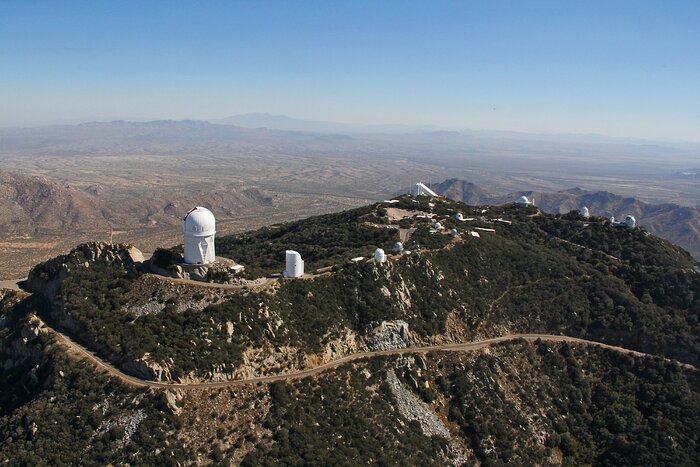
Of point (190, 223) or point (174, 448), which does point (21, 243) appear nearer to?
point (190, 223)

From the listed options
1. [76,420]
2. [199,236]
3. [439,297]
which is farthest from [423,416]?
[76,420]

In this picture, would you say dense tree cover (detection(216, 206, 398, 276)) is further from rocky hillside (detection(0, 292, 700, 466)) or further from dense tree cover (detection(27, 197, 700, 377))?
rocky hillside (detection(0, 292, 700, 466))

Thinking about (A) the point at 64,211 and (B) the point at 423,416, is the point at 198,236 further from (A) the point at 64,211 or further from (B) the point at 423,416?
(A) the point at 64,211

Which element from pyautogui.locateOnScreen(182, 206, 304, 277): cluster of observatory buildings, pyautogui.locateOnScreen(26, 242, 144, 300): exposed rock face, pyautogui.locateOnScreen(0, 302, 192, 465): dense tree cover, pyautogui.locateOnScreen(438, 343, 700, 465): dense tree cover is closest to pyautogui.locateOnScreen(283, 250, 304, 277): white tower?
pyautogui.locateOnScreen(182, 206, 304, 277): cluster of observatory buildings

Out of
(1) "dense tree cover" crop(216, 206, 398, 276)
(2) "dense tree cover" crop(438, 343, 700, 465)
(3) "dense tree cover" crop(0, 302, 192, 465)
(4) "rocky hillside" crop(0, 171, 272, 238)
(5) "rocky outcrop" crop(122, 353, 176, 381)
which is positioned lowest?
(4) "rocky hillside" crop(0, 171, 272, 238)

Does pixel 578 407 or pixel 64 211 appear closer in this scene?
pixel 578 407

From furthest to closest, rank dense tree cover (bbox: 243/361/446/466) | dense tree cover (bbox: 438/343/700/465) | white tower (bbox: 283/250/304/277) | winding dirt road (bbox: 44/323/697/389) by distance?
white tower (bbox: 283/250/304/277) < dense tree cover (bbox: 438/343/700/465) < winding dirt road (bbox: 44/323/697/389) < dense tree cover (bbox: 243/361/446/466)

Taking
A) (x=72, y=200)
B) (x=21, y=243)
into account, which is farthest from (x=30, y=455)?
(x=72, y=200)
